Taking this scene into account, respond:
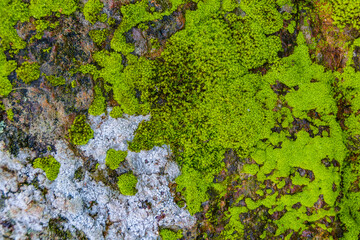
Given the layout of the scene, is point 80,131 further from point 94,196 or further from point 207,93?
point 207,93

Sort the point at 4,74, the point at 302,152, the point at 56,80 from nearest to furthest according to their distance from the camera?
1. the point at 4,74
2. the point at 56,80
3. the point at 302,152

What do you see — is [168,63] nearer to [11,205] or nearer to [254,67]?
[254,67]

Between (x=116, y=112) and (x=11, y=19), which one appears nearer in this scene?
(x=11, y=19)

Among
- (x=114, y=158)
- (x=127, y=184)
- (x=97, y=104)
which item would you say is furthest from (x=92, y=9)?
(x=127, y=184)

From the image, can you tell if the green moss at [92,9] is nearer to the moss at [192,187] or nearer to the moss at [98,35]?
the moss at [98,35]

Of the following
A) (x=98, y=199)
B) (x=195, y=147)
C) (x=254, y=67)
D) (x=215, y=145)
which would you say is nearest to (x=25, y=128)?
(x=98, y=199)

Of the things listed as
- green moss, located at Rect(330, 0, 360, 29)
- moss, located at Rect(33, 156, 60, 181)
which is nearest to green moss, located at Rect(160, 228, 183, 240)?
moss, located at Rect(33, 156, 60, 181)
